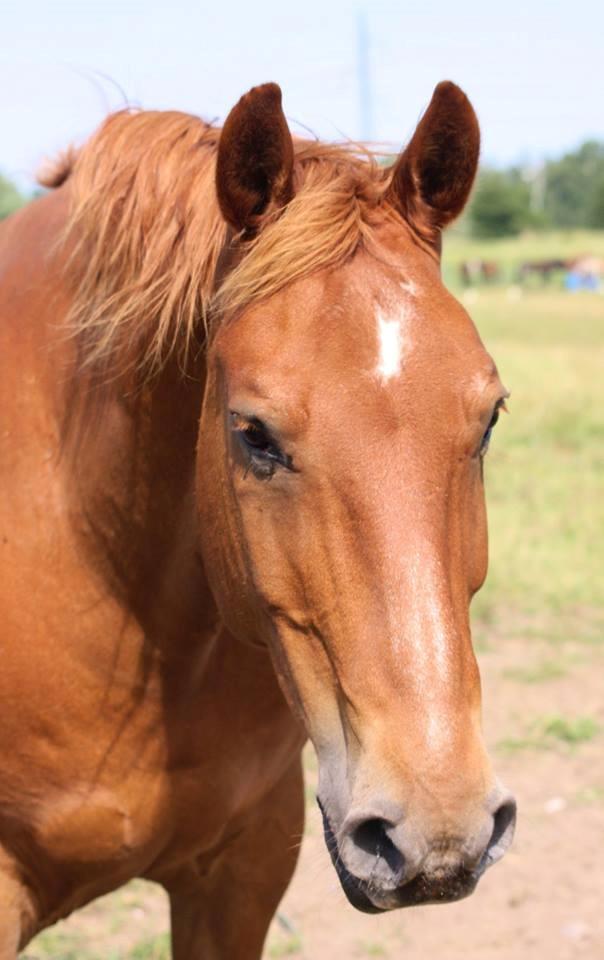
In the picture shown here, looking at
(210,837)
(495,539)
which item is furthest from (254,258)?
(495,539)

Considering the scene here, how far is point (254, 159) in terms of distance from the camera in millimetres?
2148

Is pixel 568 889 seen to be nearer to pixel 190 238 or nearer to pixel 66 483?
pixel 66 483

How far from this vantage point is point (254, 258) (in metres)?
2.12

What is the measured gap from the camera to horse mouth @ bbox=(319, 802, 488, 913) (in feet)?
5.73

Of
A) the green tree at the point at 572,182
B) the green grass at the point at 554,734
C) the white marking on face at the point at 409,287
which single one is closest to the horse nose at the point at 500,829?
the white marking on face at the point at 409,287

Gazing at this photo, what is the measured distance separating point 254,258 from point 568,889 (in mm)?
3103

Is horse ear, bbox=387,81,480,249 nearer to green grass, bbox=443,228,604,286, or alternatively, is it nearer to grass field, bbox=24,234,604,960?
grass field, bbox=24,234,604,960

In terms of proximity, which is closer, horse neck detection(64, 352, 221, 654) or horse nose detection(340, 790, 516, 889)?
horse nose detection(340, 790, 516, 889)

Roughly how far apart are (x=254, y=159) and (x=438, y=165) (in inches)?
13.7

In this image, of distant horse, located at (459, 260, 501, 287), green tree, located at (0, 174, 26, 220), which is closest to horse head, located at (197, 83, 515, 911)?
green tree, located at (0, 174, 26, 220)

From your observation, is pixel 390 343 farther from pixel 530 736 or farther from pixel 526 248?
pixel 526 248

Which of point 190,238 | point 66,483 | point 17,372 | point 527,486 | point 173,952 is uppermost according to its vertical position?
point 190,238

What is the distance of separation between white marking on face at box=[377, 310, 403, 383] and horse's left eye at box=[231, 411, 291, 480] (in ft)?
0.69

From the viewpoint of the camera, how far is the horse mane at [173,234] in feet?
6.93
